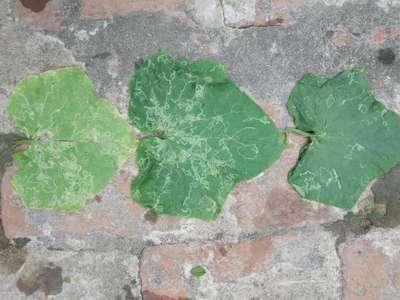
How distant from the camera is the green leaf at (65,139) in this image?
1.82 m

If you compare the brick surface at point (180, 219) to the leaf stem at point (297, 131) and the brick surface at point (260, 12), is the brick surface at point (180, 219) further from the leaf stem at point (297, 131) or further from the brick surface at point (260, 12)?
the brick surface at point (260, 12)

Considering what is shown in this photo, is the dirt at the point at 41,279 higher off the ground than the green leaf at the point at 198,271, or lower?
lower

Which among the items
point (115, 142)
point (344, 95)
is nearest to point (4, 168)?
point (115, 142)

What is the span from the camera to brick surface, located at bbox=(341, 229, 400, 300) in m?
1.84

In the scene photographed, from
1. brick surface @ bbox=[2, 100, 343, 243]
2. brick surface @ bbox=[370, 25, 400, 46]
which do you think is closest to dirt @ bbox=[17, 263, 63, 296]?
brick surface @ bbox=[2, 100, 343, 243]

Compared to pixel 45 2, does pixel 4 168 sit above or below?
below

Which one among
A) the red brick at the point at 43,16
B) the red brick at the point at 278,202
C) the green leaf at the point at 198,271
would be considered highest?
the red brick at the point at 43,16

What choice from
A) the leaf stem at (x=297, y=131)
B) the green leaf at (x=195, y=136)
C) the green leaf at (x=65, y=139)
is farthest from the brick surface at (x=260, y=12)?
the green leaf at (x=65, y=139)

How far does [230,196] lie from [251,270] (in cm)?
23

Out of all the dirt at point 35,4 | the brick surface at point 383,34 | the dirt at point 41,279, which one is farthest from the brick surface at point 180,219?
the dirt at point 35,4

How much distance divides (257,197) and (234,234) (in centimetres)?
13

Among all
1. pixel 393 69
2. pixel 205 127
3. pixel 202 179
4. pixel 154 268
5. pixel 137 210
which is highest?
pixel 393 69

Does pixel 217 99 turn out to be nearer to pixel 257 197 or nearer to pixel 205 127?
pixel 205 127

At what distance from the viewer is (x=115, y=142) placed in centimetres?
185
